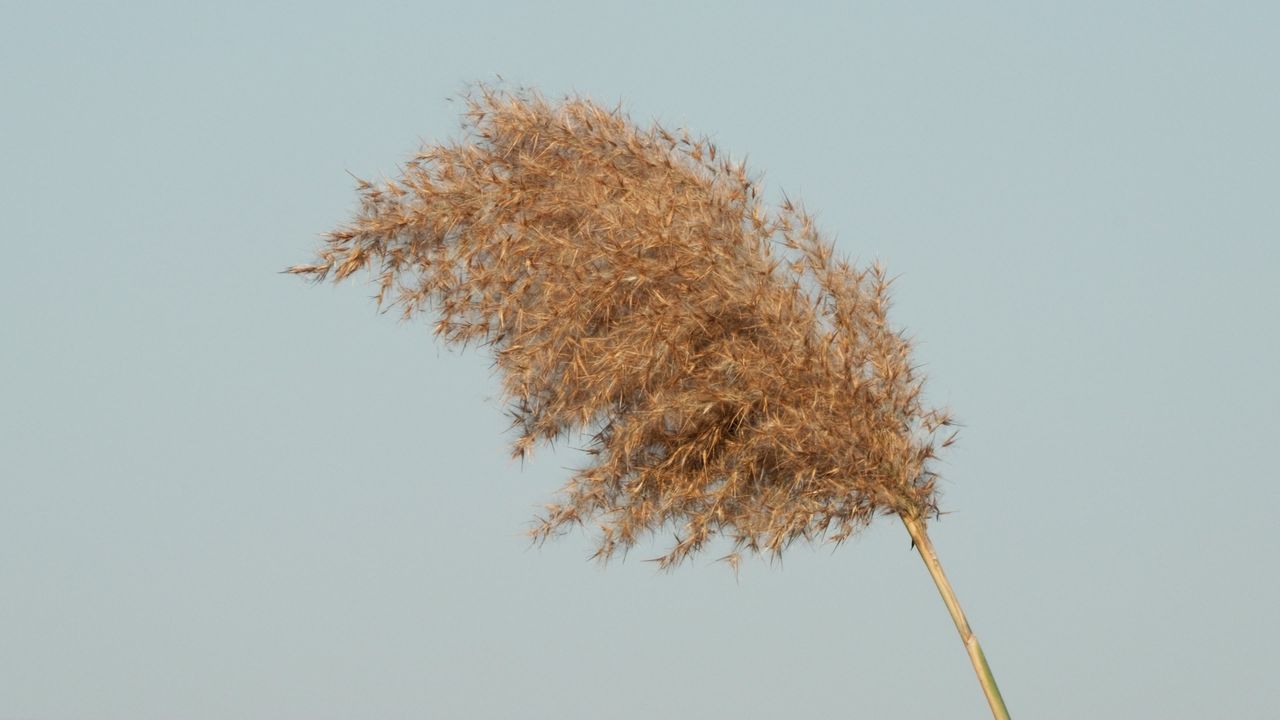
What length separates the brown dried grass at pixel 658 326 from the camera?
7.53 metres

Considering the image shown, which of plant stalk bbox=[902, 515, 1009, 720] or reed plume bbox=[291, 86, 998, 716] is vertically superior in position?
reed plume bbox=[291, 86, 998, 716]

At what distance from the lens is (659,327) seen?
747 cm

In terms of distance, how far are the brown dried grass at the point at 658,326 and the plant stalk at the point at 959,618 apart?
0.08 m

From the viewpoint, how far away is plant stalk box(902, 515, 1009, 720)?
25.0 feet

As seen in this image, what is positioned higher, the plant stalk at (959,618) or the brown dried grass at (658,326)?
the brown dried grass at (658,326)

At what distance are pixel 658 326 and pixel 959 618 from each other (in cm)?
174

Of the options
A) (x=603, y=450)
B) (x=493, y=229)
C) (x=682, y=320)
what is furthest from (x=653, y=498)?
(x=493, y=229)

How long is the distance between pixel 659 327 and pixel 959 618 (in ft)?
5.68

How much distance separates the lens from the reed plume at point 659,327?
7531mm

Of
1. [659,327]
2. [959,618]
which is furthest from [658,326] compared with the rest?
[959,618]

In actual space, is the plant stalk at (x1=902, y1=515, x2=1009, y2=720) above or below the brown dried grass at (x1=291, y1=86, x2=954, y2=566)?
below

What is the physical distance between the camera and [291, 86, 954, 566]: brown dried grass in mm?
7531

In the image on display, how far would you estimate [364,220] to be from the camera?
26.5ft

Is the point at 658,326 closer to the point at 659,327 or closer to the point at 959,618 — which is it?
the point at 659,327
